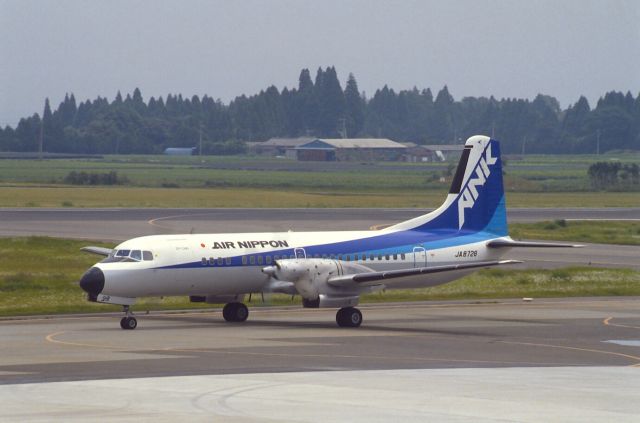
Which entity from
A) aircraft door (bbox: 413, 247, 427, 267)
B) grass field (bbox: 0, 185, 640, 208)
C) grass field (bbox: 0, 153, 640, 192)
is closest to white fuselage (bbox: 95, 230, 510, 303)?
aircraft door (bbox: 413, 247, 427, 267)

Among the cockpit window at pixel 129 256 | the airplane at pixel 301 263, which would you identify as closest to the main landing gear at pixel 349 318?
the airplane at pixel 301 263

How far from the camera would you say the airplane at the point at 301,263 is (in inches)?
1395

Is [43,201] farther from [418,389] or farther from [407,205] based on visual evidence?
[418,389]

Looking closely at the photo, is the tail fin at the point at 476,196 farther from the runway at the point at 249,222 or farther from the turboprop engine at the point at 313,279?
the runway at the point at 249,222

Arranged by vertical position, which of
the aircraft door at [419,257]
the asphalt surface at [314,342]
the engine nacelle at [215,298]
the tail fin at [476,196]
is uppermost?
the tail fin at [476,196]

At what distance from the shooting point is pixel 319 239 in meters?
38.0

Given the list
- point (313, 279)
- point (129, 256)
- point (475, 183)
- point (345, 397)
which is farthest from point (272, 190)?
point (345, 397)

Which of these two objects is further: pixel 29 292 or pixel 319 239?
pixel 29 292

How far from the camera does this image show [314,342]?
107 feet

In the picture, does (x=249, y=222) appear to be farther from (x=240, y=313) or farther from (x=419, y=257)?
(x=419, y=257)

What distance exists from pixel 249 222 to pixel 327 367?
5041cm

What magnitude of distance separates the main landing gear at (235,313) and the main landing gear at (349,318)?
3.50 metres

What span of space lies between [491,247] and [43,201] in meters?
72.0

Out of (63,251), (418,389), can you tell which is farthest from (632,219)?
(418,389)
